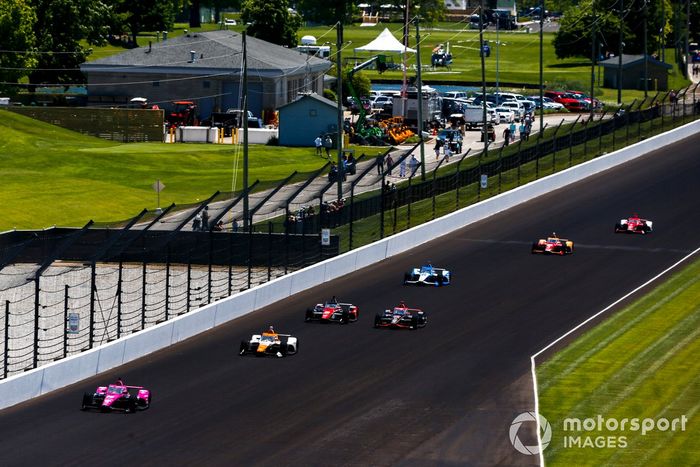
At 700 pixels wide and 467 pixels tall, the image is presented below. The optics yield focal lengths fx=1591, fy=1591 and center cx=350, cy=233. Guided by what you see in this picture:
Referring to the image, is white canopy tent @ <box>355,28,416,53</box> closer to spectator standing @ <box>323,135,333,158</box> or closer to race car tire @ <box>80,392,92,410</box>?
spectator standing @ <box>323,135,333,158</box>

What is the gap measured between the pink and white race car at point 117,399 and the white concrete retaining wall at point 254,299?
1825 mm

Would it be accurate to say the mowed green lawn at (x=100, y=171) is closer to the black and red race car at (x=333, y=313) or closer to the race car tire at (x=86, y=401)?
the black and red race car at (x=333, y=313)

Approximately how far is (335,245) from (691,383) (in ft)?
54.9

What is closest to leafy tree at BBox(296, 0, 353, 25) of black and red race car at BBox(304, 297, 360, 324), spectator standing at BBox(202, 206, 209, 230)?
spectator standing at BBox(202, 206, 209, 230)

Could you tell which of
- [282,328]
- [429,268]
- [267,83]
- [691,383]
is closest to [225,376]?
[282,328]

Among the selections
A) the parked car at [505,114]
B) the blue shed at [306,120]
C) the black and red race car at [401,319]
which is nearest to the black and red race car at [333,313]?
the black and red race car at [401,319]

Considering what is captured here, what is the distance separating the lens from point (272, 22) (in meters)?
142

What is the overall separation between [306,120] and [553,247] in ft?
135

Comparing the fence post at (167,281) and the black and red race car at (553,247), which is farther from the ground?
the fence post at (167,281)

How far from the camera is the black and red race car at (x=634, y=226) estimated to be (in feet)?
192

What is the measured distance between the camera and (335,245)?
50.3 metres

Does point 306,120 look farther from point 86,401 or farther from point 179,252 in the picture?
point 86,401

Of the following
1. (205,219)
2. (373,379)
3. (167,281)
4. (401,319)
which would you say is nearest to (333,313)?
(401,319)

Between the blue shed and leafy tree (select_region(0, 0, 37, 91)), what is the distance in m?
22.6
